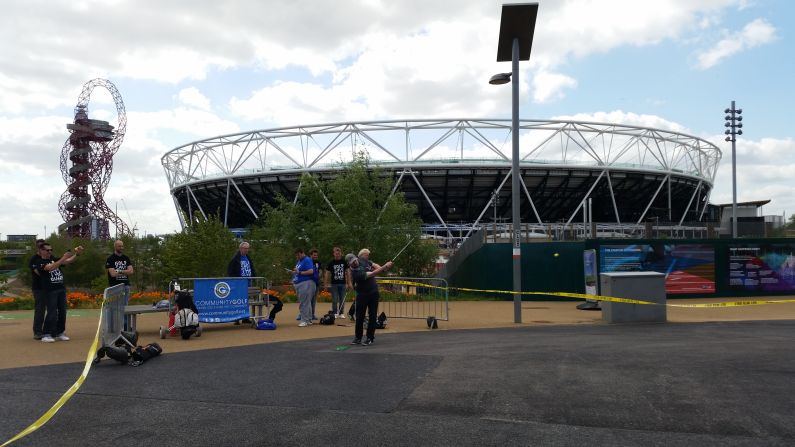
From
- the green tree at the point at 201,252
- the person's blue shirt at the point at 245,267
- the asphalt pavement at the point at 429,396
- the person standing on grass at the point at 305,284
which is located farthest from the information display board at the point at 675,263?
the green tree at the point at 201,252

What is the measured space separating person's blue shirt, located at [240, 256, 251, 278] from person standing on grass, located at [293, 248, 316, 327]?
896 mm

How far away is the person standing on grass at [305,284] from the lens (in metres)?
12.2

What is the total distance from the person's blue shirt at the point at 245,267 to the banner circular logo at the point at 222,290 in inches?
21.9

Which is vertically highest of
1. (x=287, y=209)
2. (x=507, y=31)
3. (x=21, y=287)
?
(x=507, y=31)

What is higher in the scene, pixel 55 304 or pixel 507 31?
pixel 507 31

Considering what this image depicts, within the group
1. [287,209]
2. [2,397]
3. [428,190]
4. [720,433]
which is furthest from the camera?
[428,190]

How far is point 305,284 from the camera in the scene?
1236 cm

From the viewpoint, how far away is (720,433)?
4.63m

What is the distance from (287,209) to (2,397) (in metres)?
26.8

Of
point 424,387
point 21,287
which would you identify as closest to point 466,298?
point 424,387

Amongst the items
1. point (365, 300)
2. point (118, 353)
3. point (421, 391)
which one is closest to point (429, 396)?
point (421, 391)

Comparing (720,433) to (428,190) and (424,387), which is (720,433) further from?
(428,190)

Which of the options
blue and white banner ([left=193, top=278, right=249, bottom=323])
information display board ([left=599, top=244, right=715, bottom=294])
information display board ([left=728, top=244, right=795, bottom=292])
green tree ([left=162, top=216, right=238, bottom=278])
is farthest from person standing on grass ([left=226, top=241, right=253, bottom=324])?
information display board ([left=728, top=244, right=795, bottom=292])

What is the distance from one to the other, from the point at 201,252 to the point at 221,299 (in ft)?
36.3
